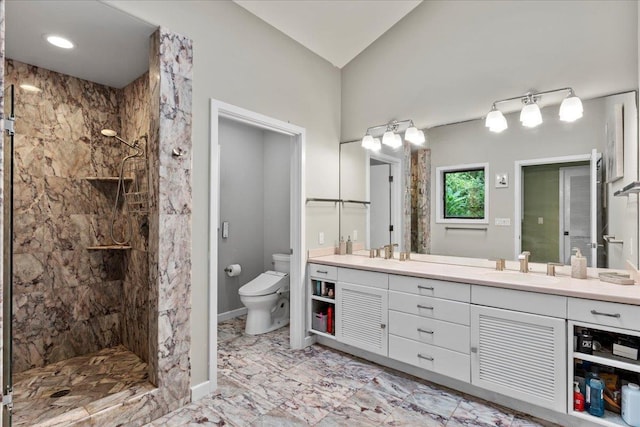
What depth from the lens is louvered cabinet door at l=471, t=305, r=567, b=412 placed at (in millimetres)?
1909

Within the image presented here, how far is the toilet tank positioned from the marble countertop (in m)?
0.83

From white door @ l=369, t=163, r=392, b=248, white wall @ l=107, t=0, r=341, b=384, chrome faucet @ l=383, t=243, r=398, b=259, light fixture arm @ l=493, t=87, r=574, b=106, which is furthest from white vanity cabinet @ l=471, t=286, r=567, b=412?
white wall @ l=107, t=0, r=341, b=384

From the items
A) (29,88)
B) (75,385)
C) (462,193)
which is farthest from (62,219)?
(462,193)

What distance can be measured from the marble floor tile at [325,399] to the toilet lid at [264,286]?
660mm

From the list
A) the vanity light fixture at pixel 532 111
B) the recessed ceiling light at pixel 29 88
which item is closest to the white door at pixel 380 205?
the vanity light fixture at pixel 532 111

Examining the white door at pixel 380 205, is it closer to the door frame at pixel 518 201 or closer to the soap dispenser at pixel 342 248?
the soap dispenser at pixel 342 248

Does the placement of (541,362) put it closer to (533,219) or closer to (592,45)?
(533,219)

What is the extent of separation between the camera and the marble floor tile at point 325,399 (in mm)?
2076

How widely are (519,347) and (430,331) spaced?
56 centimetres

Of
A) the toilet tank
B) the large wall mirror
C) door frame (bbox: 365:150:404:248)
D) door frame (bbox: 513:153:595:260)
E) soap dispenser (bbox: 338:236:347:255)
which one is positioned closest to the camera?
the large wall mirror

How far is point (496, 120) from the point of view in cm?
255

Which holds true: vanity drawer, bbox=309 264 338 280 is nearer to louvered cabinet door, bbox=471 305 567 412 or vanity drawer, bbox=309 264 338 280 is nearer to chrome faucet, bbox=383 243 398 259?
chrome faucet, bbox=383 243 398 259

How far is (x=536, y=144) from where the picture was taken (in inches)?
97.4

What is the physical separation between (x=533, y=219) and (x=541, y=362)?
1027 mm
